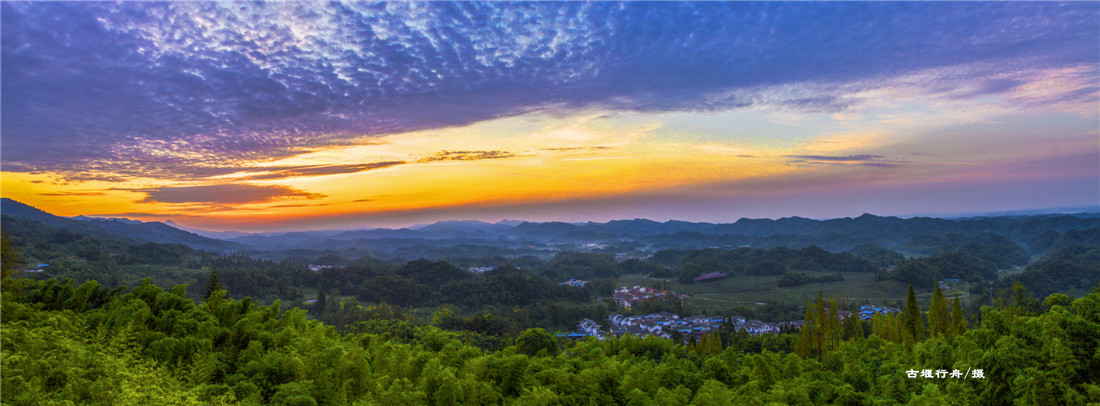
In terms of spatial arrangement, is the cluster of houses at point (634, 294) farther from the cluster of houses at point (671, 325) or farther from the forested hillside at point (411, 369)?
the forested hillside at point (411, 369)

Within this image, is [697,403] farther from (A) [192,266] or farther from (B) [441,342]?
(A) [192,266]

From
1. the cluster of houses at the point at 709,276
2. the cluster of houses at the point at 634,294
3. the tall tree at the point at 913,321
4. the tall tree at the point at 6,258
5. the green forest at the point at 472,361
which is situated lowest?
the cluster of houses at the point at 709,276

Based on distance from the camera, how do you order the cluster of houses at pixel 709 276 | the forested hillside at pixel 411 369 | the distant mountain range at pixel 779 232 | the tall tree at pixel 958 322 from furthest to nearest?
the distant mountain range at pixel 779 232
the cluster of houses at pixel 709 276
the tall tree at pixel 958 322
the forested hillside at pixel 411 369

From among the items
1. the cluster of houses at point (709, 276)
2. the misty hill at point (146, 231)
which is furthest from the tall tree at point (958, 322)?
the misty hill at point (146, 231)

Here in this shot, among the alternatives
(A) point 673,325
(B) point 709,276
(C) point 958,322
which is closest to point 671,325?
(A) point 673,325

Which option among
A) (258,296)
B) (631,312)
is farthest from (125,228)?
(631,312)

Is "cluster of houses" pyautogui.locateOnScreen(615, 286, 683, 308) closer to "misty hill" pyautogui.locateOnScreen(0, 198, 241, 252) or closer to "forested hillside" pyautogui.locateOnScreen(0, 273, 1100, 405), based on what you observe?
"forested hillside" pyautogui.locateOnScreen(0, 273, 1100, 405)

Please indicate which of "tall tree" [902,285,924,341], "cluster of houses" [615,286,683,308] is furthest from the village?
"tall tree" [902,285,924,341]
